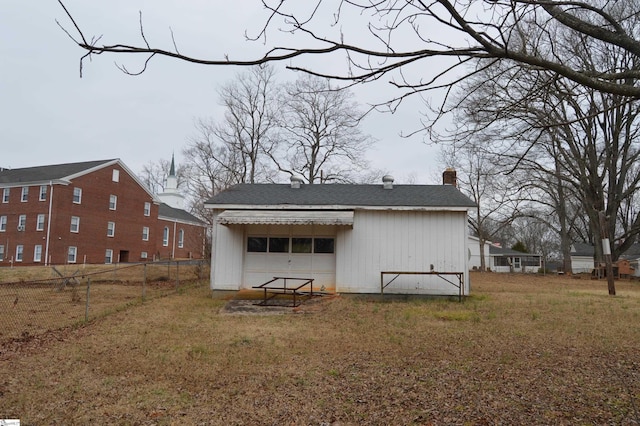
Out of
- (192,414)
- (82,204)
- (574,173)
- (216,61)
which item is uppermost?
(574,173)

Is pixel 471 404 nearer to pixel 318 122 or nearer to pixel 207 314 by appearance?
pixel 207 314

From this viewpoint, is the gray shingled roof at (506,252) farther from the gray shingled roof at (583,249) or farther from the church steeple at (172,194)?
the church steeple at (172,194)

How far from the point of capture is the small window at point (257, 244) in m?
13.9

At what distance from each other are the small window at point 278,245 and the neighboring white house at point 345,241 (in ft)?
0.07

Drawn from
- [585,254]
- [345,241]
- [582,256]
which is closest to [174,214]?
[345,241]

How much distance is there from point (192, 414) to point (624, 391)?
194 inches

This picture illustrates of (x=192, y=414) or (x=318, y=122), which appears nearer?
(x=192, y=414)

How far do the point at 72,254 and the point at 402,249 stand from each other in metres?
28.7

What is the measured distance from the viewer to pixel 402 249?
1327 cm

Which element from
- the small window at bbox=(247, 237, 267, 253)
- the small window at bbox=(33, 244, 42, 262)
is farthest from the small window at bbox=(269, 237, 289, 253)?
the small window at bbox=(33, 244, 42, 262)

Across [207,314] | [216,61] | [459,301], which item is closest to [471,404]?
[216,61]

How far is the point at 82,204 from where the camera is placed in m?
33.3

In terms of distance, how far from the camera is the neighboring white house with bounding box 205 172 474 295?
1312 centimetres

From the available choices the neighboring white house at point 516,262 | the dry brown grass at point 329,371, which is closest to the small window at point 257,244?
the dry brown grass at point 329,371
